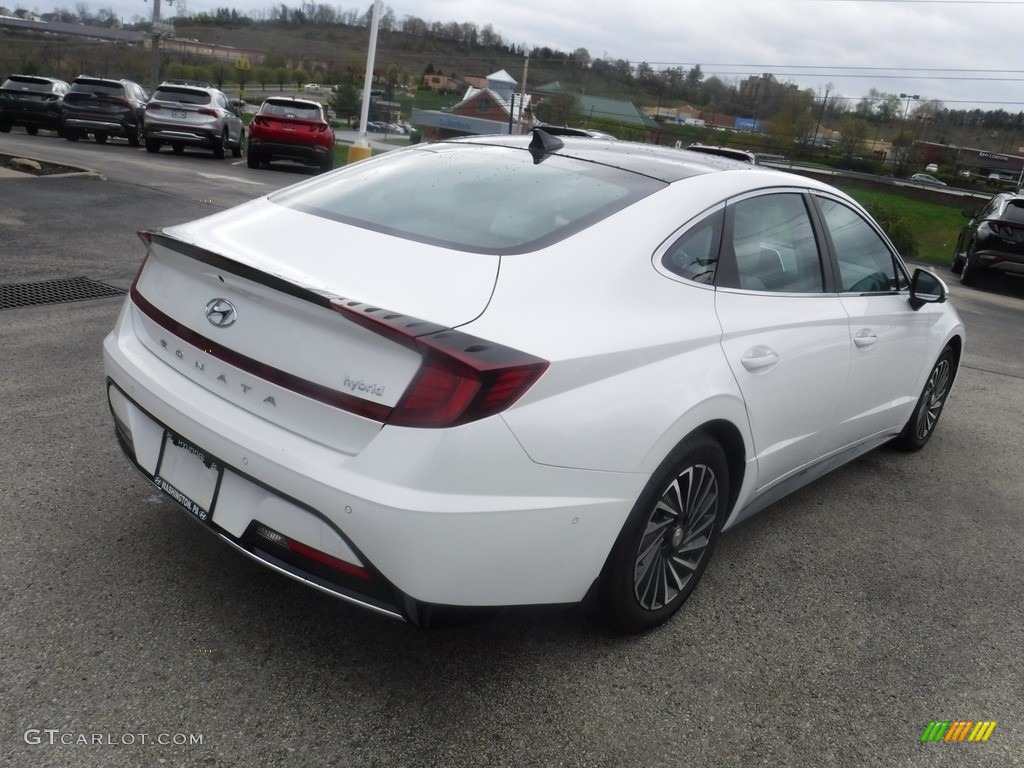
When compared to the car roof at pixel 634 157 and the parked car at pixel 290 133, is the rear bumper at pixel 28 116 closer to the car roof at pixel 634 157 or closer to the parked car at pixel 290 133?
the parked car at pixel 290 133

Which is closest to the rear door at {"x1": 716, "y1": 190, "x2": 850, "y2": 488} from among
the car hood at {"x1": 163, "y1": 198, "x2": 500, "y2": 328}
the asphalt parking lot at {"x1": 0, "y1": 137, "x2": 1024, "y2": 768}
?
the asphalt parking lot at {"x1": 0, "y1": 137, "x2": 1024, "y2": 768}

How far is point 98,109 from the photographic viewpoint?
21.1 meters

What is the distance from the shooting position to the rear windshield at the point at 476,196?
286 centimetres

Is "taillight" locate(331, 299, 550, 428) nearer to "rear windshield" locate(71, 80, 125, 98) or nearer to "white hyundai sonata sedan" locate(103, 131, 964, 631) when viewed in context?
"white hyundai sonata sedan" locate(103, 131, 964, 631)

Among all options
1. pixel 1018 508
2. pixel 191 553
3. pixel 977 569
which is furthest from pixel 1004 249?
pixel 191 553

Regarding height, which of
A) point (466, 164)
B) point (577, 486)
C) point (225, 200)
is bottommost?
point (225, 200)

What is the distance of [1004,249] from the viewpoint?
14609mm

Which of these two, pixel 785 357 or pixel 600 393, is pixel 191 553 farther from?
pixel 785 357

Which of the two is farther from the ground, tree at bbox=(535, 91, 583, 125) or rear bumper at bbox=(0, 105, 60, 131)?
tree at bbox=(535, 91, 583, 125)

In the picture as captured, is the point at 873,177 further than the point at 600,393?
Yes

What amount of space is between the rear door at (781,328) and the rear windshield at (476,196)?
0.46 m

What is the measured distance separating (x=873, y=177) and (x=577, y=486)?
166 ft

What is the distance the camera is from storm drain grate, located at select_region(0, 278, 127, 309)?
20.4 feet

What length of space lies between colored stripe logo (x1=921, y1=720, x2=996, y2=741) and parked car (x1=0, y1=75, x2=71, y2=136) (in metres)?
24.5
